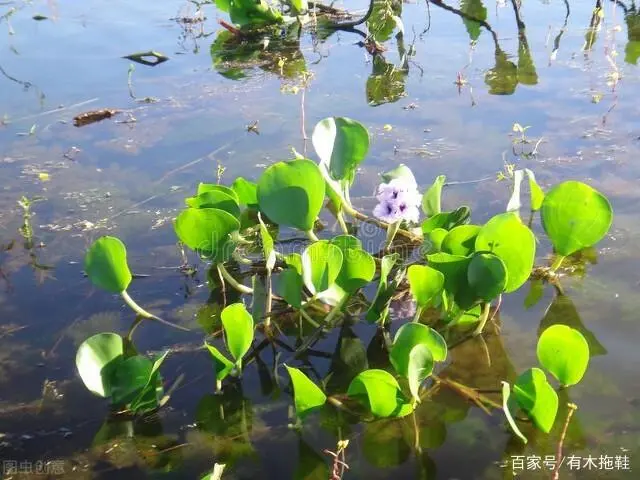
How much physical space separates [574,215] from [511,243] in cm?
27

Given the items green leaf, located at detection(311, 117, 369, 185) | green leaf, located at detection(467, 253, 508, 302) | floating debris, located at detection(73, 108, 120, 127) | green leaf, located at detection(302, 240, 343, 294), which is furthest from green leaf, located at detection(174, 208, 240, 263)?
floating debris, located at detection(73, 108, 120, 127)

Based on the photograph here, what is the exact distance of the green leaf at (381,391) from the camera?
4.76 ft

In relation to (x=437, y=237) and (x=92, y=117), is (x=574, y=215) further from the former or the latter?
(x=92, y=117)

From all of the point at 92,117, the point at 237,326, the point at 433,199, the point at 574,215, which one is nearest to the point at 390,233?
the point at 433,199

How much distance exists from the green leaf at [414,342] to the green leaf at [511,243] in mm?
270

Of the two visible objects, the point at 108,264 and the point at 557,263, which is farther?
the point at 557,263

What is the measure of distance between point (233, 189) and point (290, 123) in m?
0.89

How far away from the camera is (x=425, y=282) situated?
1.63m

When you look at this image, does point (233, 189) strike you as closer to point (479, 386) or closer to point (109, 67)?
point (479, 386)

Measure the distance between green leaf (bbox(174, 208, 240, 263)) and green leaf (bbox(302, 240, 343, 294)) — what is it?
24 cm

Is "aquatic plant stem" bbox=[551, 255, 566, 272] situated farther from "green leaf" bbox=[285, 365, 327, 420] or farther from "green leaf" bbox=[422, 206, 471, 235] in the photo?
"green leaf" bbox=[285, 365, 327, 420]

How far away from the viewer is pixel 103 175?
2.65 metres

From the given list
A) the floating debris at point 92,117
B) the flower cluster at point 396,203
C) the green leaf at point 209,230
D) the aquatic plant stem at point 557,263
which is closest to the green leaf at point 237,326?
the green leaf at point 209,230

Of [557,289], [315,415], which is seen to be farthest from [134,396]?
[557,289]
